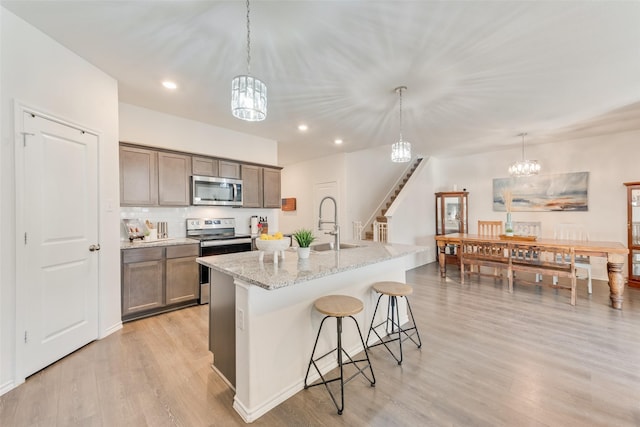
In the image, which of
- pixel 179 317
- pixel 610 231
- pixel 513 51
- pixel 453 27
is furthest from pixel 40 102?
pixel 610 231

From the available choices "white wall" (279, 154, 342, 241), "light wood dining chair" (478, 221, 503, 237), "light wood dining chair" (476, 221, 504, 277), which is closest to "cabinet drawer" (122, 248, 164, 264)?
"white wall" (279, 154, 342, 241)

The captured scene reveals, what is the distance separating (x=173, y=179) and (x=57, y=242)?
155cm

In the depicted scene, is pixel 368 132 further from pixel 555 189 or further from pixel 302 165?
pixel 555 189

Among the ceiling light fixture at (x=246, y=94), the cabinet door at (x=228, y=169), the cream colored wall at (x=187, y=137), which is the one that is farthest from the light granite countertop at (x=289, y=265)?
the cream colored wall at (x=187, y=137)

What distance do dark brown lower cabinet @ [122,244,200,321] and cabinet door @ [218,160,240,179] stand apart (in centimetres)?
128

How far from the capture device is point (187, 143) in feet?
13.0

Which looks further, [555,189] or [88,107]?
[555,189]

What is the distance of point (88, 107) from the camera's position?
2.59m

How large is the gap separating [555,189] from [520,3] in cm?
518

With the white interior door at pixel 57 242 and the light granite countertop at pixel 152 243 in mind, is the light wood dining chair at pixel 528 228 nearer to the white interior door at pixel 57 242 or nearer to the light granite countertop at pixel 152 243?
the light granite countertop at pixel 152 243

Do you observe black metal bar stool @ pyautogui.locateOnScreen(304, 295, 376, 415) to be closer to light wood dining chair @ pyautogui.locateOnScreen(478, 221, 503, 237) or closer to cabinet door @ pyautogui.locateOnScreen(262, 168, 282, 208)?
cabinet door @ pyautogui.locateOnScreen(262, 168, 282, 208)

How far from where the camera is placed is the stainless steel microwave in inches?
152

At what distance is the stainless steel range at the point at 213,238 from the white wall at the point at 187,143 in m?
0.10

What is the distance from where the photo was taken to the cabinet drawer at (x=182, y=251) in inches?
132
